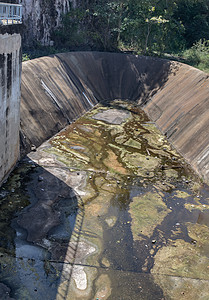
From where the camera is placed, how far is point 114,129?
74.0 ft

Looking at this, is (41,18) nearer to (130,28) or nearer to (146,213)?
Answer: (130,28)

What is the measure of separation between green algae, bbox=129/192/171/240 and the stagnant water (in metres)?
0.04

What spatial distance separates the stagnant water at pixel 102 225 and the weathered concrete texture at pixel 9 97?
117cm

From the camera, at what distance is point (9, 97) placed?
1368 cm

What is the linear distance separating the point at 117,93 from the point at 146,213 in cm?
1774

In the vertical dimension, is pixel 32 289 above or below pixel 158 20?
below

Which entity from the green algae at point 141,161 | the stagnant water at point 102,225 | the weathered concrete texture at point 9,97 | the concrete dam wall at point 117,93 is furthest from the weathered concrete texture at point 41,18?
the green algae at point 141,161

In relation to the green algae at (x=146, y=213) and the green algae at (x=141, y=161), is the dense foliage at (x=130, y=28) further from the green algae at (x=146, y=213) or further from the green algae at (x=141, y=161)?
the green algae at (x=146, y=213)

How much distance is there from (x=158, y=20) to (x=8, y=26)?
2083 centimetres

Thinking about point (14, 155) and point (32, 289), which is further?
point (14, 155)

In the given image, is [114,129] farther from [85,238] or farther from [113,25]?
[113,25]

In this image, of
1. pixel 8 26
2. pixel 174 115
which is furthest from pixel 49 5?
pixel 8 26

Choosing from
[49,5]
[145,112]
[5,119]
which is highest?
[49,5]

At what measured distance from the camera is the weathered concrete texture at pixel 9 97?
12547 millimetres
